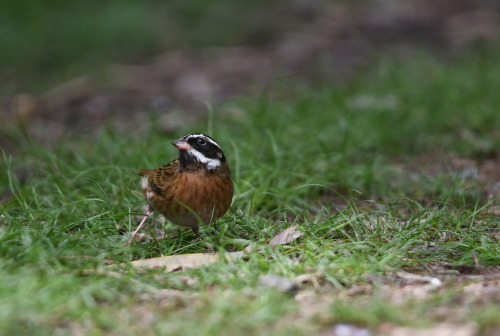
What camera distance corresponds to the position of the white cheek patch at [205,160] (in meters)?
5.15

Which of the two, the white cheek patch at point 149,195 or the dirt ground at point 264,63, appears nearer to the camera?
the white cheek patch at point 149,195

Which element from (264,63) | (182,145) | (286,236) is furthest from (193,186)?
(264,63)

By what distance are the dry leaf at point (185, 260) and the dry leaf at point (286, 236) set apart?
0.37 m

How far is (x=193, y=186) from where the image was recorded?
5.04m

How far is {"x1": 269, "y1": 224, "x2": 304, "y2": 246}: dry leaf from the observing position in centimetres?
493

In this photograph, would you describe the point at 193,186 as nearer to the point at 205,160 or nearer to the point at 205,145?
the point at 205,160

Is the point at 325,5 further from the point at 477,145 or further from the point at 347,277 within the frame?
the point at 347,277

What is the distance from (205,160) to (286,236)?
79 cm

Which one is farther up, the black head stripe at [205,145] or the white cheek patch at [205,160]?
the black head stripe at [205,145]

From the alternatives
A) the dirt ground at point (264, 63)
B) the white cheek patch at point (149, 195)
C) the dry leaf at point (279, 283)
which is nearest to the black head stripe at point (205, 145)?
the white cheek patch at point (149, 195)

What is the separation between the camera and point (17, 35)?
1230 centimetres

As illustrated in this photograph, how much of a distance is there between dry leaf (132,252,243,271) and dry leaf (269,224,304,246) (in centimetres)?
37

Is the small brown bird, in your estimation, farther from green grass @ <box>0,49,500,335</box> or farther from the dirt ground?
the dirt ground

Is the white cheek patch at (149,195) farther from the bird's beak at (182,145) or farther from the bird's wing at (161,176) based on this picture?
the bird's beak at (182,145)
